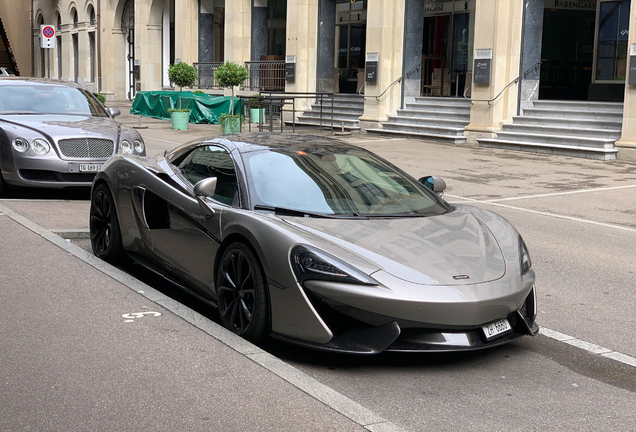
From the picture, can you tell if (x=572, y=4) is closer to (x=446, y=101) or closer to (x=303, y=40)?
(x=446, y=101)

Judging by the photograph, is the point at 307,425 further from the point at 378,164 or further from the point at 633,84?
the point at 633,84

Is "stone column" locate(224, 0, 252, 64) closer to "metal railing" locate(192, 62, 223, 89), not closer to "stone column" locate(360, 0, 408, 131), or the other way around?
"metal railing" locate(192, 62, 223, 89)

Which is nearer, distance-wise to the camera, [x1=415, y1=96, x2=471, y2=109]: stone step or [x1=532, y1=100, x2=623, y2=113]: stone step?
[x1=532, y1=100, x2=623, y2=113]: stone step

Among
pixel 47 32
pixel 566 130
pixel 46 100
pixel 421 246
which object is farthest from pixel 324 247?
pixel 47 32

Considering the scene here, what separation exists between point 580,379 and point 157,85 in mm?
38485

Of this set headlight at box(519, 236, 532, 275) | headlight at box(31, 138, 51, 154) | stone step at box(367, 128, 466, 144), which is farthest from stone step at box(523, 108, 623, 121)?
headlight at box(519, 236, 532, 275)

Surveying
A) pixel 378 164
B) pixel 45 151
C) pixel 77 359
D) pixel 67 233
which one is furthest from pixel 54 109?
pixel 77 359

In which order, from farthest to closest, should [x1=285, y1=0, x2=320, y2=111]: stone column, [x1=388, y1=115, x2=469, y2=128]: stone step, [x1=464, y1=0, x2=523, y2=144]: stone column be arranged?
[x1=285, y1=0, x2=320, y2=111]: stone column, [x1=388, y1=115, x2=469, y2=128]: stone step, [x1=464, y1=0, x2=523, y2=144]: stone column

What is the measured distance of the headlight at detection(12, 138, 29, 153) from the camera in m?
10.5

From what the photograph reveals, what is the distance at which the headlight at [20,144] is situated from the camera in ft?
34.4

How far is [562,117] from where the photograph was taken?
66.7 ft

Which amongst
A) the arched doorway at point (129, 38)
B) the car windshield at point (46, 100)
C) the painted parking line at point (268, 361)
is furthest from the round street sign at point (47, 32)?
the painted parking line at point (268, 361)

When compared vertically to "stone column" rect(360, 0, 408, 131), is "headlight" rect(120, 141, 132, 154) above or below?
below

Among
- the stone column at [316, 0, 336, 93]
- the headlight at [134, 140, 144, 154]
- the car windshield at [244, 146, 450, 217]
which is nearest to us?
the car windshield at [244, 146, 450, 217]
